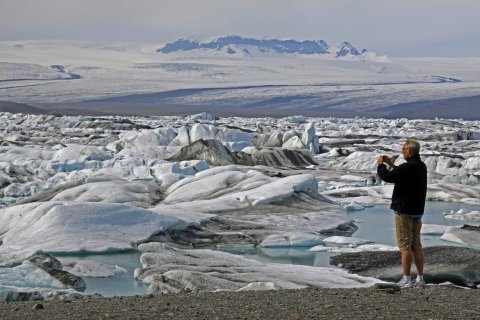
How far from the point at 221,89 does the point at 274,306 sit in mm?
147102

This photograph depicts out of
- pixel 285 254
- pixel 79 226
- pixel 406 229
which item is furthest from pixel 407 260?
pixel 79 226

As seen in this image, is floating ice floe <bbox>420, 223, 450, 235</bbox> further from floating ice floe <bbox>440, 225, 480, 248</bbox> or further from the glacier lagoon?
floating ice floe <bbox>440, 225, 480, 248</bbox>

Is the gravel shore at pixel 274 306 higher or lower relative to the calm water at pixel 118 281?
higher

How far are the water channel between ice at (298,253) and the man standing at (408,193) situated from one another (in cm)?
378

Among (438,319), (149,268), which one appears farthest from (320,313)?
(149,268)

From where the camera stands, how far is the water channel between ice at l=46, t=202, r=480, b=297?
10.2 meters

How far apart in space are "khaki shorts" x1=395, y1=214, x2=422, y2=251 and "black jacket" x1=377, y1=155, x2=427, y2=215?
9cm

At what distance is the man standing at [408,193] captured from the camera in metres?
6.89

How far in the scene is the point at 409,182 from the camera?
693 cm

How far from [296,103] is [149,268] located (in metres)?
136

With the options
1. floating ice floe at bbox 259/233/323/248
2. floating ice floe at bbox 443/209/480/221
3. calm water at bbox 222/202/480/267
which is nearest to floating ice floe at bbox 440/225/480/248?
calm water at bbox 222/202/480/267

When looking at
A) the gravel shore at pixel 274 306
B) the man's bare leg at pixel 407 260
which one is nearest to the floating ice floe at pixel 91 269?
the gravel shore at pixel 274 306

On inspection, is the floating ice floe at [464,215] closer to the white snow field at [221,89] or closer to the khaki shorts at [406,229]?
the khaki shorts at [406,229]

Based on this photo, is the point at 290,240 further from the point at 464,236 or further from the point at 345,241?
the point at 464,236
